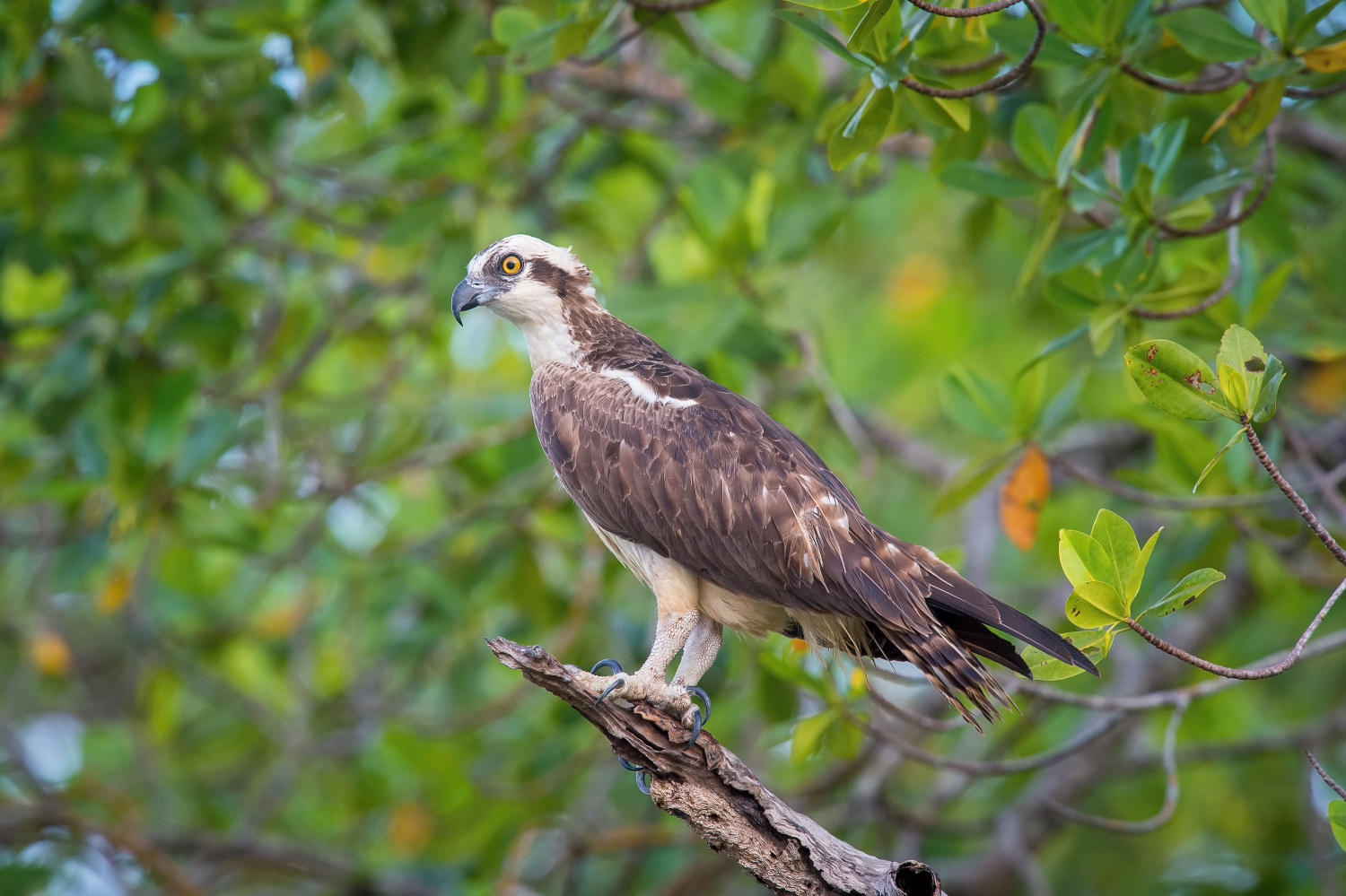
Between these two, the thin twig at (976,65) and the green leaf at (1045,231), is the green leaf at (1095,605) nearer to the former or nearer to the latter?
the green leaf at (1045,231)

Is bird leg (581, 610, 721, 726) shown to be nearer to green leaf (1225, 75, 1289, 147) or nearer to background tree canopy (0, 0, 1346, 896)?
background tree canopy (0, 0, 1346, 896)

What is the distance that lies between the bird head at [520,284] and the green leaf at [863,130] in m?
1.39

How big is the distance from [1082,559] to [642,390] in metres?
1.81

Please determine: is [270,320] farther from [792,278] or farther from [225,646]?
[792,278]

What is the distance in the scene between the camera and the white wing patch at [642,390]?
4.11 meters

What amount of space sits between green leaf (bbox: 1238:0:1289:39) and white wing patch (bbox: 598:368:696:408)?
2147 millimetres

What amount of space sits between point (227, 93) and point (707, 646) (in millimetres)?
3754

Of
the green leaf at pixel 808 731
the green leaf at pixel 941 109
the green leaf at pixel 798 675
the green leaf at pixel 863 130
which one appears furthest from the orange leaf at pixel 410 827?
the green leaf at pixel 941 109

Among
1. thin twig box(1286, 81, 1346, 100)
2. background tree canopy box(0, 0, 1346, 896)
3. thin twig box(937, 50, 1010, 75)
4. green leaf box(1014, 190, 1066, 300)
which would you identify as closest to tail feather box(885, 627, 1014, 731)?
background tree canopy box(0, 0, 1346, 896)

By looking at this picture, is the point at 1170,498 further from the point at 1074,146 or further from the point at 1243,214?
the point at 1074,146

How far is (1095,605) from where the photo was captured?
2807 millimetres

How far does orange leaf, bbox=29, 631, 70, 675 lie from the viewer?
23.2 ft

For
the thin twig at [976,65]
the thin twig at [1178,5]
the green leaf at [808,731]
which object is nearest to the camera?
the thin twig at [1178,5]

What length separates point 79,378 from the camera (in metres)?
5.86
